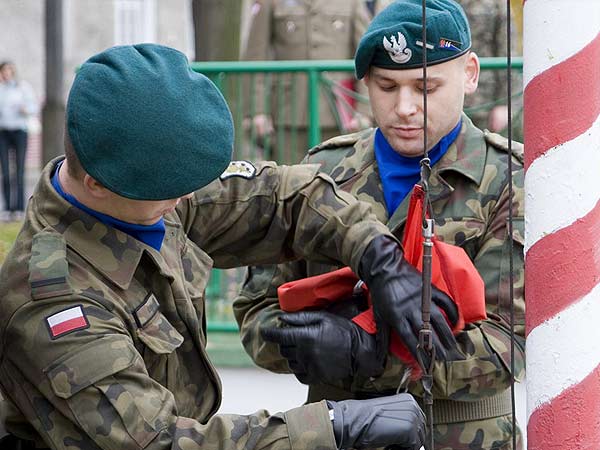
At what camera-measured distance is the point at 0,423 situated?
2641 mm

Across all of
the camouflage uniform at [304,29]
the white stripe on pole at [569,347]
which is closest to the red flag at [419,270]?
the white stripe on pole at [569,347]

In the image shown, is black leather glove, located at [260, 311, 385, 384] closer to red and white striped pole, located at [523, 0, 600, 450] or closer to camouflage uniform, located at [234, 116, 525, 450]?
camouflage uniform, located at [234, 116, 525, 450]

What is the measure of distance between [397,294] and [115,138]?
0.68 m

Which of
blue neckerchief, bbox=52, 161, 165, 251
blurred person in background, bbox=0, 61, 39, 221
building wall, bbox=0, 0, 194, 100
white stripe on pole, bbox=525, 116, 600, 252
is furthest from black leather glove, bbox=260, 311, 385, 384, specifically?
building wall, bbox=0, 0, 194, 100

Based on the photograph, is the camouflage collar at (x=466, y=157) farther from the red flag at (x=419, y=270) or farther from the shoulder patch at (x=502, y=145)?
the red flag at (x=419, y=270)

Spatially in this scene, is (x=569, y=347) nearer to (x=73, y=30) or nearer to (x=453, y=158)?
(x=453, y=158)

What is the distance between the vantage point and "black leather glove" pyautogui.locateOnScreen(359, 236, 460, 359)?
2.65 m

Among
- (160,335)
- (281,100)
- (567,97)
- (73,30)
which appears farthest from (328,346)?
(73,30)

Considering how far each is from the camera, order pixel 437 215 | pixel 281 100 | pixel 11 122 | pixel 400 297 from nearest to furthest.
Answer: pixel 400 297
pixel 437 215
pixel 281 100
pixel 11 122

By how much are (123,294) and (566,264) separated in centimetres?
83

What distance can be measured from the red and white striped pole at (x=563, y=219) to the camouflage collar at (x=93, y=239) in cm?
77

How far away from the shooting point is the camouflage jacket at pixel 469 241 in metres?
2.90

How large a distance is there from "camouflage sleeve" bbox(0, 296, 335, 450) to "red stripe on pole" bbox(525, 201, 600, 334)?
0.48m

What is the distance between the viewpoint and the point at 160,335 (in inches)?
97.6
